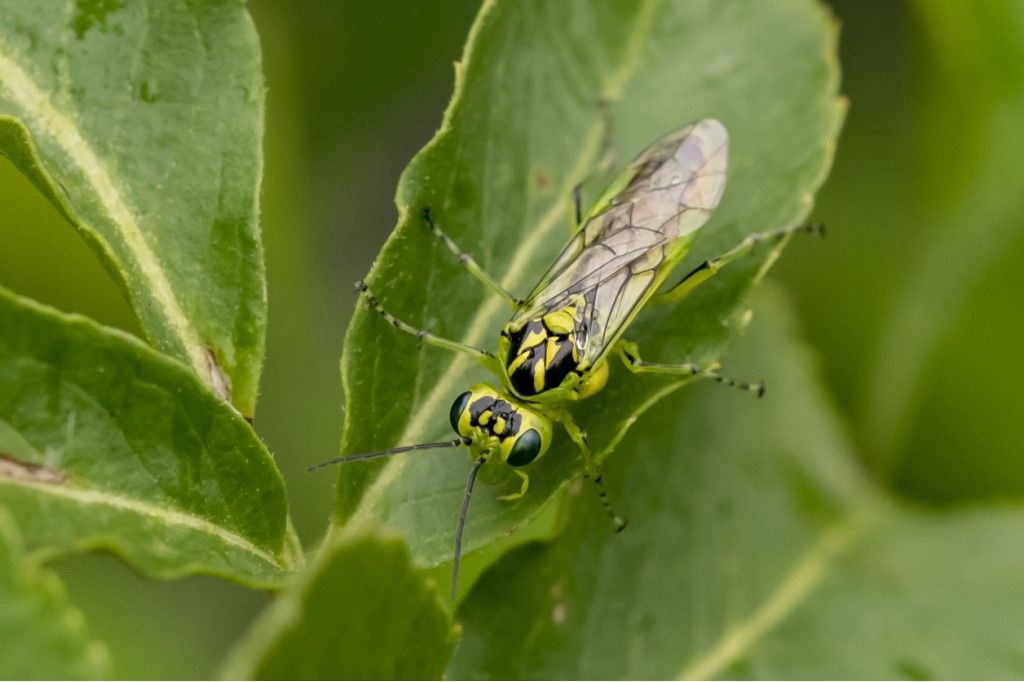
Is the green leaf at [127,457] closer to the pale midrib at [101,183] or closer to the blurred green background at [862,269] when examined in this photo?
the pale midrib at [101,183]

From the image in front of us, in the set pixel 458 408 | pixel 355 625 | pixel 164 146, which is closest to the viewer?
pixel 355 625

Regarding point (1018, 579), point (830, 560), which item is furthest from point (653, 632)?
point (1018, 579)

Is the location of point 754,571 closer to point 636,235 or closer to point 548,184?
point 636,235

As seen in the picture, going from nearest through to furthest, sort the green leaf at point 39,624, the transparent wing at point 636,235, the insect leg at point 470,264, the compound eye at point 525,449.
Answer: the green leaf at point 39,624, the insect leg at point 470,264, the compound eye at point 525,449, the transparent wing at point 636,235

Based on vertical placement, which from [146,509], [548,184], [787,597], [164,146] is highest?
[164,146]

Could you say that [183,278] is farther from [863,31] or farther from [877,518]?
[863,31]

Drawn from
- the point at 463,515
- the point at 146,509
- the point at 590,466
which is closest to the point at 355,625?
the point at 146,509

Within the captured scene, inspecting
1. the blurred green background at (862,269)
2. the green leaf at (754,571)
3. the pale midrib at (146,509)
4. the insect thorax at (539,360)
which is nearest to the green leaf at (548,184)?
the insect thorax at (539,360)
